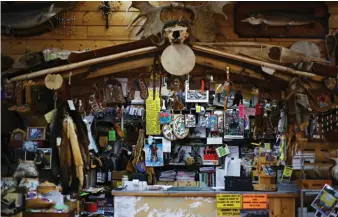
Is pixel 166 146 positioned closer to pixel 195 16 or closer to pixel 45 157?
pixel 45 157

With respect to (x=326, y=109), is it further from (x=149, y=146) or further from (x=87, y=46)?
(x=149, y=146)

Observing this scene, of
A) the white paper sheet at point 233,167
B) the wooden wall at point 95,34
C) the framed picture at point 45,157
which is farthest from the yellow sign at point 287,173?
the framed picture at point 45,157

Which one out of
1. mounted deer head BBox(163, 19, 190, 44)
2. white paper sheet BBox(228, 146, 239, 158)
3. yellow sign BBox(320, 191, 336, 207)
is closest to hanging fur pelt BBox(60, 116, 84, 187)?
mounted deer head BBox(163, 19, 190, 44)

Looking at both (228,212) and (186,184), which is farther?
(186,184)

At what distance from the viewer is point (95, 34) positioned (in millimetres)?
4977

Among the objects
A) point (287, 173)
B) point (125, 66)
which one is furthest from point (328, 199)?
point (125, 66)

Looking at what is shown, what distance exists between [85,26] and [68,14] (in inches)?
9.1

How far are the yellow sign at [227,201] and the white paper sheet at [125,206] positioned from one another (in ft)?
3.21

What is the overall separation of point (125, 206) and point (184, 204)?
692 millimetres

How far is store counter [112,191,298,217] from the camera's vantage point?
518cm

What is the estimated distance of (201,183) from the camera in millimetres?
7586

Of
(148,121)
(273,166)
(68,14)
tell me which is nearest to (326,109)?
(273,166)

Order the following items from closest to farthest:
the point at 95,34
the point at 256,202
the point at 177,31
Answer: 1. the point at 177,31
2. the point at 95,34
3. the point at 256,202

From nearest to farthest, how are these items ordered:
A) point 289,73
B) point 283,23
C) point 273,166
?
point 289,73 < point 283,23 < point 273,166
